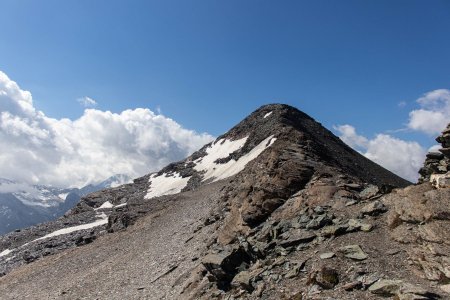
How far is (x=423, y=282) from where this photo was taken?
1653 cm

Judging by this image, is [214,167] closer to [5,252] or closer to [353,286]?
[5,252]

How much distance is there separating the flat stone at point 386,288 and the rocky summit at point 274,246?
41 millimetres

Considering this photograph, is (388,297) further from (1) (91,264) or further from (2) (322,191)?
(1) (91,264)

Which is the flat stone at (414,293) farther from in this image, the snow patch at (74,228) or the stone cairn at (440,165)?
the snow patch at (74,228)

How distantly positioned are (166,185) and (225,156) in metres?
15.6

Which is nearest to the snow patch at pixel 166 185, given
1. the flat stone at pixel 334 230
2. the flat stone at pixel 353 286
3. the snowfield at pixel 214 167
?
the snowfield at pixel 214 167

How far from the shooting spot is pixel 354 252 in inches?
773

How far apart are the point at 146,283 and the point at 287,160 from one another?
16.6 meters

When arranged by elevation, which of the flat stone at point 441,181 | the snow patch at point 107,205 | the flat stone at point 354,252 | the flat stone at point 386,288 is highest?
the snow patch at point 107,205

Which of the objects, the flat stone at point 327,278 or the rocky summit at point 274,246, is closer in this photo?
the flat stone at point 327,278

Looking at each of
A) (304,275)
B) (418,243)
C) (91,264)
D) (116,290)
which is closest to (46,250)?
(91,264)

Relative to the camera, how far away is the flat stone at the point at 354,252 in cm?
1906

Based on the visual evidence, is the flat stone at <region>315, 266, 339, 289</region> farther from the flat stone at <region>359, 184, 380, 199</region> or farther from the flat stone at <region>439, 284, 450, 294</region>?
the flat stone at <region>359, 184, 380, 199</region>

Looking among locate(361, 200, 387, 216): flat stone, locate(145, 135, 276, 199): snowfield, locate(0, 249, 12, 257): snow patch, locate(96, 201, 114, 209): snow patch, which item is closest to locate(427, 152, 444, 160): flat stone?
locate(361, 200, 387, 216): flat stone
